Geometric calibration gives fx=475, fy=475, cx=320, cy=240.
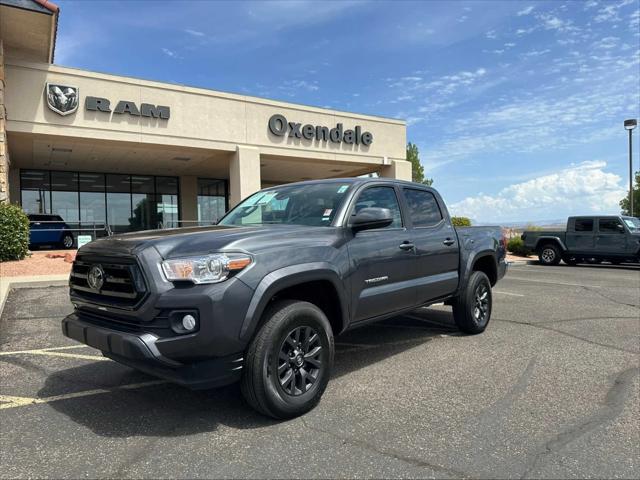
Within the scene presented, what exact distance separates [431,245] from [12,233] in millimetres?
12205

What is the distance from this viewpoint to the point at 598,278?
1298 centimetres

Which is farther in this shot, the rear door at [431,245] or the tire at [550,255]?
the tire at [550,255]

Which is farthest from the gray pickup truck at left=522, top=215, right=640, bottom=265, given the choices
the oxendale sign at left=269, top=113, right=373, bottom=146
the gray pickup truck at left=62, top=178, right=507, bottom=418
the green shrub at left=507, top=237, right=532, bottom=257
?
the gray pickup truck at left=62, top=178, right=507, bottom=418

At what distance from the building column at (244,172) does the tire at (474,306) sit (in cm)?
1501

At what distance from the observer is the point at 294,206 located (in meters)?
4.63

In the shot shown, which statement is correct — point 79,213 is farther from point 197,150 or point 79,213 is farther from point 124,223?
point 197,150

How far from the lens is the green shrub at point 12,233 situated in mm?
12664

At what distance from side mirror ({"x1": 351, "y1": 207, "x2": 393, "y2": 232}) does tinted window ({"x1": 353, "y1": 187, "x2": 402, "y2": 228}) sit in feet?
1.06

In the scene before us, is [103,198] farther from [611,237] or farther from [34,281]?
[611,237]

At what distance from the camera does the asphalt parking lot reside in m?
2.85

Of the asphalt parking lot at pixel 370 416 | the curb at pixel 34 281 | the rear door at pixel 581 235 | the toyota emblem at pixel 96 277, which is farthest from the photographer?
the rear door at pixel 581 235

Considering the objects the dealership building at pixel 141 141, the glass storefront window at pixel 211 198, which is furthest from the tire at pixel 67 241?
the glass storefront window at pixel 211 198

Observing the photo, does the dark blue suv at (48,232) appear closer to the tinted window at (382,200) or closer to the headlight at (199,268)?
the tinted window at (382,200)

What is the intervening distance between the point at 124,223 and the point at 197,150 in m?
8.92
